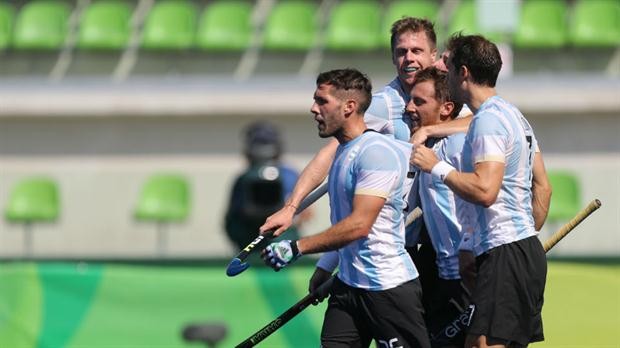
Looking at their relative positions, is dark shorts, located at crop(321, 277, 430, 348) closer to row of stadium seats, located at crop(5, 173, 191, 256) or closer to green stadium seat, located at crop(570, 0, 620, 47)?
row of stadium seats, located at crop(5, 173, 191, 256)

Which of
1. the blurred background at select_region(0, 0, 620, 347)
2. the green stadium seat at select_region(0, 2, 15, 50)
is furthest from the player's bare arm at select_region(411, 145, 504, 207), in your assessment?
the green stadium seat at select_region(0, 2, 15, 50)

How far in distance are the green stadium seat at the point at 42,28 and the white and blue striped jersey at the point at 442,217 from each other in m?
11.0

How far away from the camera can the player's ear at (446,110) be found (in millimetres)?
6476

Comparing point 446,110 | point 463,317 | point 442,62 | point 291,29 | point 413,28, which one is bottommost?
point 463,317

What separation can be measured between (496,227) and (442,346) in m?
0.83

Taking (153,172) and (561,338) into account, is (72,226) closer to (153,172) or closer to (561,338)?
(153,172)

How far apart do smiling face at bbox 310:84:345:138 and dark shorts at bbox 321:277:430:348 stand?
75cm

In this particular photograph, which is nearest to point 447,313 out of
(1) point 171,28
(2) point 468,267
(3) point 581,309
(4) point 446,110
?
(2) point 468,267

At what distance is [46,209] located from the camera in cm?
1578

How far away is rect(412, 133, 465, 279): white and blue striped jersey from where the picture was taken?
6.45m

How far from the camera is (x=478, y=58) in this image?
19.4 ft

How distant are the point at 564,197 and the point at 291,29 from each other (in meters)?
4.00

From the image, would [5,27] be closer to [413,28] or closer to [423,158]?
[413,28]

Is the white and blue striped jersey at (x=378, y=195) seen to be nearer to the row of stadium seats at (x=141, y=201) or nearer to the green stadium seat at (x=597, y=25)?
the row of stadium seats at (x=141, y=201)
